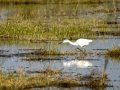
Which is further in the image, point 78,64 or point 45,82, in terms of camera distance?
point 78,64

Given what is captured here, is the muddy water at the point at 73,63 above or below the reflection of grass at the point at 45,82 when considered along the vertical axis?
above

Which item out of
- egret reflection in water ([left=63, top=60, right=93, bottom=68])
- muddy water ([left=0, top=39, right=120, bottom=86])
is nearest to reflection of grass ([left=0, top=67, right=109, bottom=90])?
muddy water ([left=0, top=39, right=120, bottom=86])

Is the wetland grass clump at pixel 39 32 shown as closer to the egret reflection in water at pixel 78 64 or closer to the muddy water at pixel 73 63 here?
the muddy water at pixel 73 63

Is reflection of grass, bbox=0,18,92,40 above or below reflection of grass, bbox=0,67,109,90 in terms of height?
above

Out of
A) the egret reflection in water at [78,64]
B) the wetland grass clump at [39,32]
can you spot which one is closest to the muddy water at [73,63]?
the egret reflection in water at [78,64]

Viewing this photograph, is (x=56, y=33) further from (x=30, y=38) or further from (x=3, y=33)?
(x=3, y=33)

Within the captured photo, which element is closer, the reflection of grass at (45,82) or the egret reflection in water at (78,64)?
the reflection of grass at (45,82)

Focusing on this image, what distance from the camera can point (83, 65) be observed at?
8.69 metres

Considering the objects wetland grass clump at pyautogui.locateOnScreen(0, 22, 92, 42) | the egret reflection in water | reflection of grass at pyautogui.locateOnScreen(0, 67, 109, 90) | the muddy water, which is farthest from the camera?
wetland grass clump at pyautogui.locateOnScreen(0, 22, 92, 42)

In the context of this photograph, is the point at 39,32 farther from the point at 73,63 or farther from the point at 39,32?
the point at 73,63

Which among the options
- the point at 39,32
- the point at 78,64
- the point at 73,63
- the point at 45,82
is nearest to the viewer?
the point at 45,82

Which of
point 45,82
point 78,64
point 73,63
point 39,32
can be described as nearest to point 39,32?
point 39,32

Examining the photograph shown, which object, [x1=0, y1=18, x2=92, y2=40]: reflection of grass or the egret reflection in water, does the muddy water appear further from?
[x1=0, y1=18, x2=92, y2=40]: reflection of grass

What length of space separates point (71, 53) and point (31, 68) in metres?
2.12
